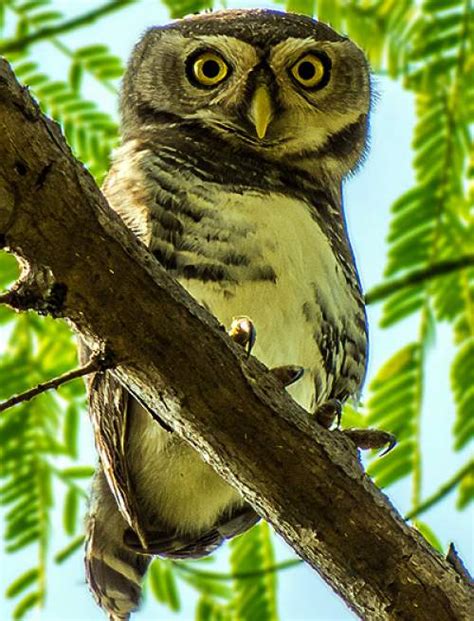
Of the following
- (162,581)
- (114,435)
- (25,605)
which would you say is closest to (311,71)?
(114,435)

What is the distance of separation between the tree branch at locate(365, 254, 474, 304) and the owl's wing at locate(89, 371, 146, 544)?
72 cm

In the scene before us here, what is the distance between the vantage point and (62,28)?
2973mm

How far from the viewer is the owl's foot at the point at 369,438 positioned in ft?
7.17

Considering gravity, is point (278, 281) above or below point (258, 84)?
below

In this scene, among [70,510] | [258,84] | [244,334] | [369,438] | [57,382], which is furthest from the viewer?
[70,510]

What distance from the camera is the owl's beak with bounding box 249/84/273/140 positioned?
2.66m

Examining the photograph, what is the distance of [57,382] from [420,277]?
1298 mm

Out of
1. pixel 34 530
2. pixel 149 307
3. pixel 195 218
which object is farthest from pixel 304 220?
pixel 34 530

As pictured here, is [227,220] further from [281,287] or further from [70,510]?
[70,510]

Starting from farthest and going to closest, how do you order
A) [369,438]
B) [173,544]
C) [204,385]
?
[173,544] < [369,438] < [204,385]

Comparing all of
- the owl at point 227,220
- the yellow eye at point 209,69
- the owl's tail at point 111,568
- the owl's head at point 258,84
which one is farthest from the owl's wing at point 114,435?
the yellow eye at point 209,69

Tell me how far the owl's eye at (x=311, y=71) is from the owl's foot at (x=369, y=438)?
3.10 feet

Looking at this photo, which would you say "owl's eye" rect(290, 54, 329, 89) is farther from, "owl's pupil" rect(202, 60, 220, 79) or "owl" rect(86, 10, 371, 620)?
"owl's pupil" rect(202, 60, 220, 79)

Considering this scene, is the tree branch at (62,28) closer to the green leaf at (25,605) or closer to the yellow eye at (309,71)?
the yellow eye at (309,71)
